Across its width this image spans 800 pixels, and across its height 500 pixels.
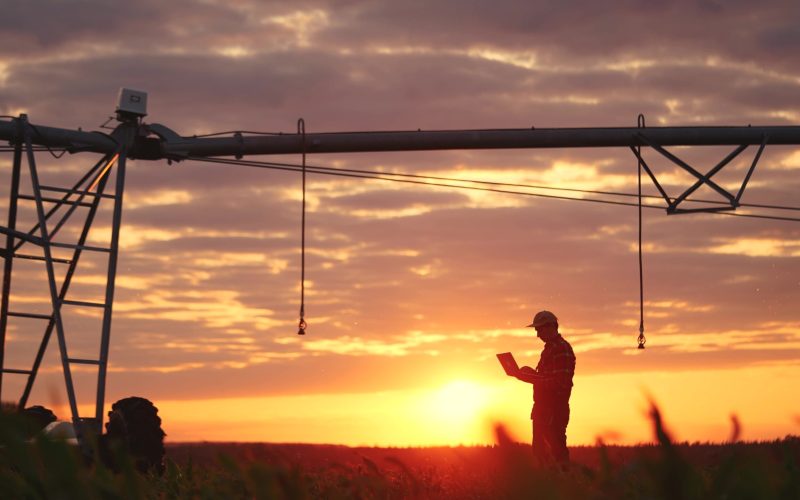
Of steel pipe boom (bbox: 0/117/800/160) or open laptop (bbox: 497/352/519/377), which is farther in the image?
steel pipe boom (bbox: 0/117/800/160)

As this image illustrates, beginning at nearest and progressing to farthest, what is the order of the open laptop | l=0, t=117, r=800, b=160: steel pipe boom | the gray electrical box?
1. the open laptop
2. the gray electrical box
3. l=0, t=117, r=800, b=160: steel pipe boom

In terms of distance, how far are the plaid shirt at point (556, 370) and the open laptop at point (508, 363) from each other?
50 cm

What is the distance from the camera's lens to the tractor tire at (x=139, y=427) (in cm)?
1853

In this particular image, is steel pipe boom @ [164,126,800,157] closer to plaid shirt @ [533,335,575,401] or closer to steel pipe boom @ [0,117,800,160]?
steel pipe boom @ [0,117,800,160]

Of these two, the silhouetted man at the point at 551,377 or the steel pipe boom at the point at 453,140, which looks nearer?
the silhouetted man at the point at 551,377

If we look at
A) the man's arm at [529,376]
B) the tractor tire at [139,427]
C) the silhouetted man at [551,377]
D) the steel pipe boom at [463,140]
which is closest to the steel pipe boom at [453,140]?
the steel pipe boom at [463,140]

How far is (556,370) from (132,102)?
9.24m

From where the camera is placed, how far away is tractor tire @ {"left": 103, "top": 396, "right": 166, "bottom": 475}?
1853cm

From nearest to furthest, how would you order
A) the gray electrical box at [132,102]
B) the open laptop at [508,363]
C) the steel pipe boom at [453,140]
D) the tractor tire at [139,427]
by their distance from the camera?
the open laptop at [508,363] → the tractor tire at [139,427] → the gray electrical box at [132,102] → the steel pipe boom at [453,140]

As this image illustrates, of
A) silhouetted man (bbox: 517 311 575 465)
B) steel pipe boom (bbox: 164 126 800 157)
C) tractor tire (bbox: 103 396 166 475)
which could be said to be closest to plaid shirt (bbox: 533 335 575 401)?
silhouetted man (bbox: 517 311 575 465)

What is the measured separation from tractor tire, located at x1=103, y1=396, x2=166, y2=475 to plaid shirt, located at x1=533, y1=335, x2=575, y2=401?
244 inches

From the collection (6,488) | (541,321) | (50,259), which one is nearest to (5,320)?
(50,259)

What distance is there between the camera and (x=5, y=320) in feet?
63.8

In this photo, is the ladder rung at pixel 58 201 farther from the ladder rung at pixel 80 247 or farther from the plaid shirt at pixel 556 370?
the plaid shirt at pixel 556 370
